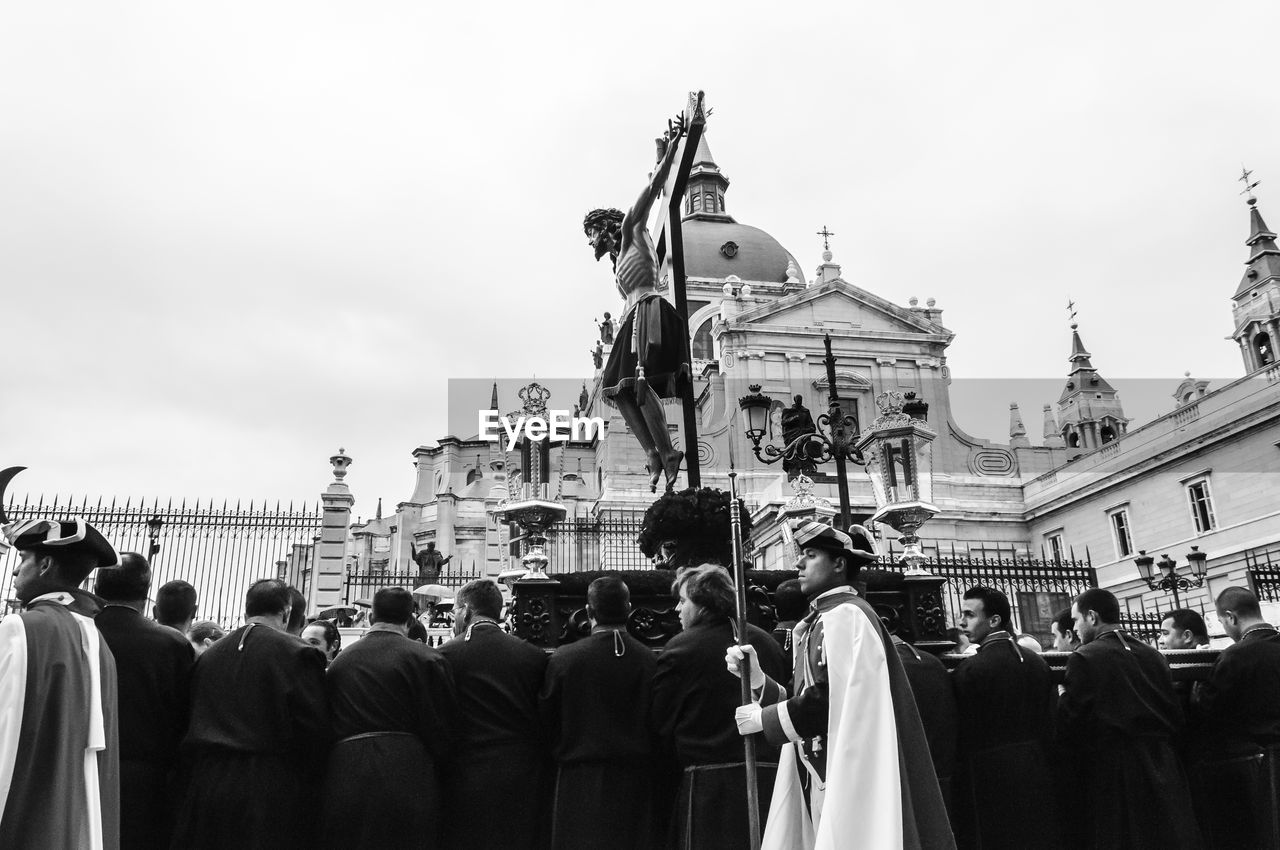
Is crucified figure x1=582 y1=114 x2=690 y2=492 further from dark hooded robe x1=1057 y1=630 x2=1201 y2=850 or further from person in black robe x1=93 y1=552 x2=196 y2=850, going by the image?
person in black robe x1=93 y1=552 x2=196 y2=850

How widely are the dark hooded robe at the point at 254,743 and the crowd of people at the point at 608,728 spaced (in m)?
0.01

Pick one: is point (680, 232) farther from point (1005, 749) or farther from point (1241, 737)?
point (1241, 737)

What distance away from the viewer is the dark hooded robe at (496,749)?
516cm

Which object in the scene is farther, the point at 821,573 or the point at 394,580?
the point at 394,580

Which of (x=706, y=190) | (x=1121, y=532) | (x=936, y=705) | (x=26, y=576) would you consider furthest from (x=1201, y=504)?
(x=706, y=190)

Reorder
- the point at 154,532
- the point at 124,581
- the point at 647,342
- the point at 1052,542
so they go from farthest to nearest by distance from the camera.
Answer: the point at 1052,542 → the point at 154,532 → the point at 647,342 → the point at 124,581

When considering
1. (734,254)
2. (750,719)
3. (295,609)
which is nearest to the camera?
(750,719)

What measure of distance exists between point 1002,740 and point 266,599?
14.1 feet

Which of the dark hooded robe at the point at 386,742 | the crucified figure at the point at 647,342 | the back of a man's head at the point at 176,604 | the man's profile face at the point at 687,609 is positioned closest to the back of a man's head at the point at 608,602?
the man's profile face at the point at 687,609

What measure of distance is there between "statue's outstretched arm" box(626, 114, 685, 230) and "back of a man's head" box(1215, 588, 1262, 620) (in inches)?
219

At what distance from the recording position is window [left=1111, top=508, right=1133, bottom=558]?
3300cm

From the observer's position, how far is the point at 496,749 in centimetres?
527

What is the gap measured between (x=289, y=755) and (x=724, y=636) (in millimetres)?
2366

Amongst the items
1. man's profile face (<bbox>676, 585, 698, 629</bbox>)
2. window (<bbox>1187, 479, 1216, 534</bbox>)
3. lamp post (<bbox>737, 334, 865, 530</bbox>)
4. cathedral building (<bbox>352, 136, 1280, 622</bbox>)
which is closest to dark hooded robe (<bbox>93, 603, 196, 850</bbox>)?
man's profile face (<bbox>676, 585, 698, 629</bbox>)
